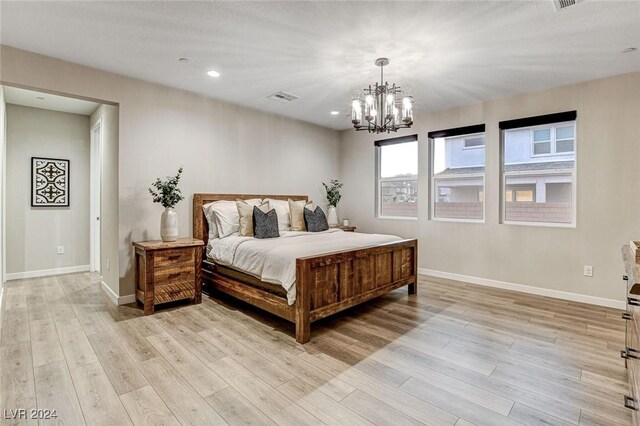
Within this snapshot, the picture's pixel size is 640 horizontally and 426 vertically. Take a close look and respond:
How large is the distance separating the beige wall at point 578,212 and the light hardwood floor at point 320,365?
23.8 inches

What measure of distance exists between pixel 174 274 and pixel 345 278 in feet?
6.29

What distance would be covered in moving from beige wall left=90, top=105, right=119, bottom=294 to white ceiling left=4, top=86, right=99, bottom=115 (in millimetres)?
536

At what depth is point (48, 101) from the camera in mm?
4551

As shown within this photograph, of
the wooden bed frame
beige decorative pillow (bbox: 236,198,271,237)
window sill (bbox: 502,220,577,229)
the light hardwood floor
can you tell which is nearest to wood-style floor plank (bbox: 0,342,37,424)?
the light hardwood floor

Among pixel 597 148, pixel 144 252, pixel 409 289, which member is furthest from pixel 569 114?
pixel 144 252

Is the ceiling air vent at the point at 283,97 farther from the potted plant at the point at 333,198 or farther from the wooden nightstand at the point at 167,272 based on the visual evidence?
the wooden nightstand at the point at 167,272

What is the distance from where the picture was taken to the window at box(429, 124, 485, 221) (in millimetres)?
4730

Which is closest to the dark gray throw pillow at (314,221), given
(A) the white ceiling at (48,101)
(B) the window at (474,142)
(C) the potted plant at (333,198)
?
(C) the potted plant at (333,198)

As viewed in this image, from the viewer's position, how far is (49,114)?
4984 millimetres

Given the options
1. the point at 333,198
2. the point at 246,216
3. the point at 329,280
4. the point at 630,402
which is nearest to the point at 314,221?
the point at 246,216

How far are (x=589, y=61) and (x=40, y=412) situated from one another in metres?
5.22

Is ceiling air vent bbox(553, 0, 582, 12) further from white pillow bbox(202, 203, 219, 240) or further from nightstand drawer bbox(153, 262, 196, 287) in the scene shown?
nightstand drawer bbox(153, 262, 196, 287)

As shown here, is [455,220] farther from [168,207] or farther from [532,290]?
[168,207]

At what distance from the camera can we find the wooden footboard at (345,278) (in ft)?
9.07
